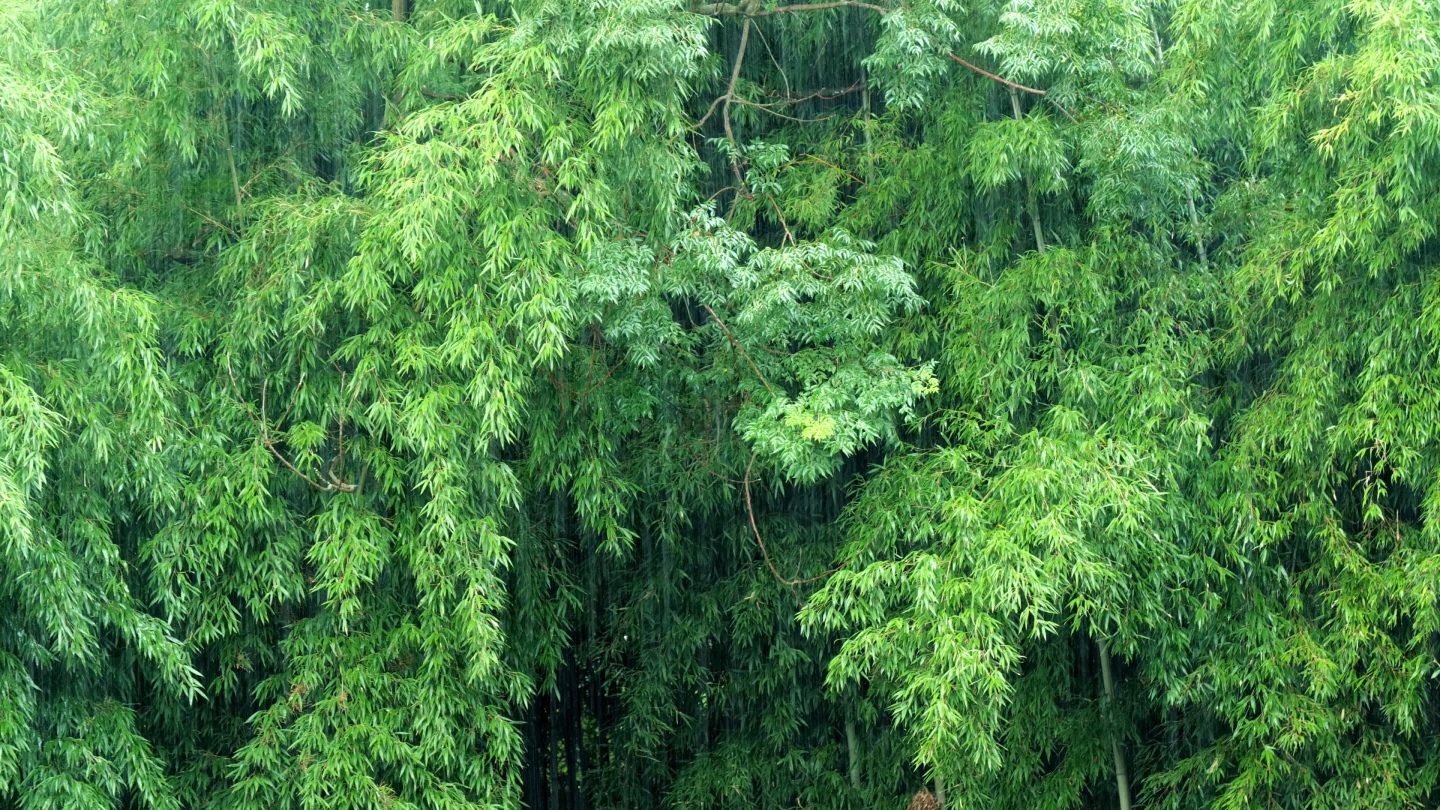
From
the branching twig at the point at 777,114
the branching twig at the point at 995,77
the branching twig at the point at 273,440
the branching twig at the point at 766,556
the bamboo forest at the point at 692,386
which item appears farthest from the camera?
the branching twig at the point at 777,114

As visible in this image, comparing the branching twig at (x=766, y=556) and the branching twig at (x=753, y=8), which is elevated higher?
the branching twig at (x=753, y=8)

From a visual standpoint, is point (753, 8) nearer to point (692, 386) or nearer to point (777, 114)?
point (777, 114)

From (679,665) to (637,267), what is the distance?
2.23 meters

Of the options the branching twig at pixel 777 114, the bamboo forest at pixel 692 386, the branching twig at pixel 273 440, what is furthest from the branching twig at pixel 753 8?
the branching twig at pixel 273 440

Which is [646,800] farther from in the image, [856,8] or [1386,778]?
[856,8]

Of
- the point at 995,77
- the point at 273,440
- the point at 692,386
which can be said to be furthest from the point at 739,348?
the point at 273,440

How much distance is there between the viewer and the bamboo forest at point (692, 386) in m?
5.25

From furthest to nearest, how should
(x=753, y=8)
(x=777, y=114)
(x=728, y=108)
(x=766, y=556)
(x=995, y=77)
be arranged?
(x=777, y=114) < (x=728, y=108) < (x=753, y=8) < (x=766, y=556) < (x=995, y=77)

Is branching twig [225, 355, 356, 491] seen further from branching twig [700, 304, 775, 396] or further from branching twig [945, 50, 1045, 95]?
branching twig [945, 50, 1045, 95]

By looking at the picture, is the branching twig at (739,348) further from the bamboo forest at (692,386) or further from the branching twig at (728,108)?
the branching twig at (728,108)

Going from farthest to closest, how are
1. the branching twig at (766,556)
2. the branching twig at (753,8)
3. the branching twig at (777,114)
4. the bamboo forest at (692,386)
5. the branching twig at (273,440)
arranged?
the branching twig at (777,114)
the branching twig at (753,8)
the branching twig at (766,556)
the branching twig at (273,440)
the bamboo forest at (692,386)

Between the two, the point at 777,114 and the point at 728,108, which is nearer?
the point at 728,108

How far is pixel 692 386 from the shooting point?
650 cm

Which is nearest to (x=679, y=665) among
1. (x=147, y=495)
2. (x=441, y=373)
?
(x=441, y=373)
